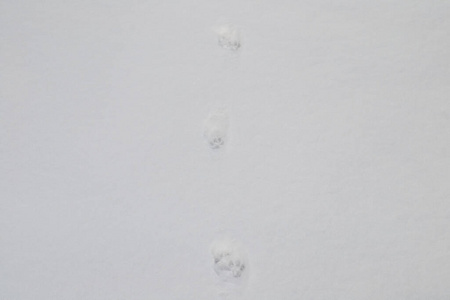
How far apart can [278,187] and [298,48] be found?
50 centimetres

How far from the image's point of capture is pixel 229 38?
128 centimetres

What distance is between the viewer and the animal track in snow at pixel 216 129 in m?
1.14

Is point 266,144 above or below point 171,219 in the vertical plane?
above

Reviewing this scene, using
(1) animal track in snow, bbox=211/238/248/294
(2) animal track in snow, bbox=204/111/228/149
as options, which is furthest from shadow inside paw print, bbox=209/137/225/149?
(1) animal track in snow, bbox=211/238/248/294

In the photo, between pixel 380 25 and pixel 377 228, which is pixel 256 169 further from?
pixel 380 25

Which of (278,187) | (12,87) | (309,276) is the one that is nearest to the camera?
(309,276)

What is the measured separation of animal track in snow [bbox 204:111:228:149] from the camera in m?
1.14

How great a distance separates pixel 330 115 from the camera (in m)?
1.15

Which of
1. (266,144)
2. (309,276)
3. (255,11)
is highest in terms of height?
(255,11)

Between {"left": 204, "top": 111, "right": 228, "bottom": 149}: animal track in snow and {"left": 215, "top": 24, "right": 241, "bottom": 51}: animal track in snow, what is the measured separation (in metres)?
0.26

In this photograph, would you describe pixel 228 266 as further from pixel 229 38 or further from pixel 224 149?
pixel 229 38

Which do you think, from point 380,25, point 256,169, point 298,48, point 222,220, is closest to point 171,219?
point 222,220

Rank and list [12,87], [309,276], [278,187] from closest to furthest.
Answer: [309,276] < [278,187] < [12,87]

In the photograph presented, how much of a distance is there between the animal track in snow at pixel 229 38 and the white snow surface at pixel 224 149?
0.05 feet
